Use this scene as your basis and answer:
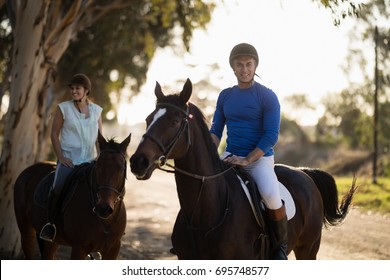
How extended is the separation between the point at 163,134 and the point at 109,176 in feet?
6.00

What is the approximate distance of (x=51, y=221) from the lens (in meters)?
6.83

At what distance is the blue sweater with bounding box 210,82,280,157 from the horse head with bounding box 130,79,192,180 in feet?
2.47

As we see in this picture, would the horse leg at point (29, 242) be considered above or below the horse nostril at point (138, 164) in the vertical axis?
below

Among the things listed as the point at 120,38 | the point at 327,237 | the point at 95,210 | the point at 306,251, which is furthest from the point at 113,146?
the point at 120,38

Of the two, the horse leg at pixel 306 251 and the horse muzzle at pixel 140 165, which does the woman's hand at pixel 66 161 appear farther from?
the horse leg at pixel 306 251

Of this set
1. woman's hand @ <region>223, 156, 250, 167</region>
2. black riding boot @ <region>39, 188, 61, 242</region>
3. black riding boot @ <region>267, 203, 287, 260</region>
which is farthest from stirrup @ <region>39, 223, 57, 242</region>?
black riding boot @ <region>267, 203, 287, 260</region>

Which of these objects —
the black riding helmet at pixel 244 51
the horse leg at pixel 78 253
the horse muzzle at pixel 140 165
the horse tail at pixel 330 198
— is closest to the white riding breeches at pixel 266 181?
the black riding helmet at pixel 244 51

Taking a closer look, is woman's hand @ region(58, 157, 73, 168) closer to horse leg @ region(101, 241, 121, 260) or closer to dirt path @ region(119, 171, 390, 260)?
horse leg @ region(101, 241, 121, 260)

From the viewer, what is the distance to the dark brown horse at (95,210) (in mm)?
5934

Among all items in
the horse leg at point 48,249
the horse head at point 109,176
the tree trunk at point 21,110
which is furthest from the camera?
the tree trunk at point 21,110

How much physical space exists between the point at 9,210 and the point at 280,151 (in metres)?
37.5

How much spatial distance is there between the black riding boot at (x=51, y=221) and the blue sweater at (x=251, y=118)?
8.75ft

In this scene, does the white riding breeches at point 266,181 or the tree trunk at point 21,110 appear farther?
the tree trunk at point 21,110

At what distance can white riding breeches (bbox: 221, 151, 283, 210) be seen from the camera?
5.05 m
